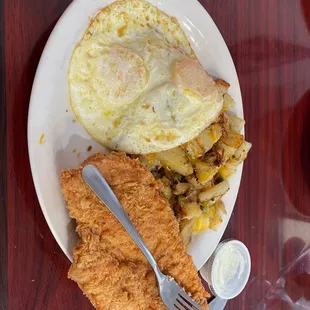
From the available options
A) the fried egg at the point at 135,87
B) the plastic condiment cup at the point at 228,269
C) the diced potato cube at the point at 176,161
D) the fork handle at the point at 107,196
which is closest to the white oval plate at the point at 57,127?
the fried egg at the point at 135,87

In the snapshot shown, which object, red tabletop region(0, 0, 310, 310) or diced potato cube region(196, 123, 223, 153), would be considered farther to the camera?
diced potato cube region(196, 123, 223, 153)

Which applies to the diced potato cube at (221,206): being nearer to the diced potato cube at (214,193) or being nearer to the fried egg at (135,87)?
the diced potato cube at (214,193)

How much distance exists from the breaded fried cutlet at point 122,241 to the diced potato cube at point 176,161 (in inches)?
7.7

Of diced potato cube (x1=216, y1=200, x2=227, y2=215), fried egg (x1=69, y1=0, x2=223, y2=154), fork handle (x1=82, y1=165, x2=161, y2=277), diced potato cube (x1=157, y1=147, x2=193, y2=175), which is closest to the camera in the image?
fork handle (x1=82, y1=165, x2=161, y2=277)

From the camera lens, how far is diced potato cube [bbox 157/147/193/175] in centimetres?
219

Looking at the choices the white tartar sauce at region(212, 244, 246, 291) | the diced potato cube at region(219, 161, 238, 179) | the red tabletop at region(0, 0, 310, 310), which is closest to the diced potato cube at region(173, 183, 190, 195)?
the diced potato cube at region(219, 161, 238, 179)

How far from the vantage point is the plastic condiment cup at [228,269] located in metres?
2.44

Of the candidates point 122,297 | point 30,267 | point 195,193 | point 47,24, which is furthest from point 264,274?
point 47,24

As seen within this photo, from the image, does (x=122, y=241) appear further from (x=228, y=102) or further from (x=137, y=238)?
(x=228, y=102)

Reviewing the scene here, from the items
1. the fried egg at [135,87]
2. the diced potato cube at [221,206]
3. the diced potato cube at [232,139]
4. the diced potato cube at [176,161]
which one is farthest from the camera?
the diced potato cube at [221,206]

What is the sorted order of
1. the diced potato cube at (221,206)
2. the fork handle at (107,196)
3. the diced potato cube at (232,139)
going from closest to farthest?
the fork handle at (107,196), the diced potato cube at (232,139), the diced potato cube at (221,206)

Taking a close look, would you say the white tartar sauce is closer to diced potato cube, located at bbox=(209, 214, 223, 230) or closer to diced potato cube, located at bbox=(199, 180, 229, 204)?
diced potato cube, located at bbox=(209, 214, 223, 230)

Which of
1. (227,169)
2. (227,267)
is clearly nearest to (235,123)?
(227,169)

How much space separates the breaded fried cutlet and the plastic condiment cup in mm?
372
